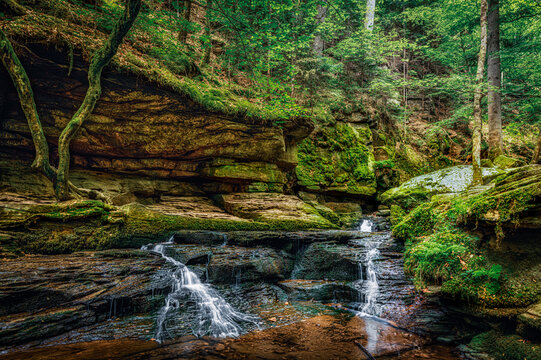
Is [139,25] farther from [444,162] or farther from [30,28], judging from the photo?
[444,162]

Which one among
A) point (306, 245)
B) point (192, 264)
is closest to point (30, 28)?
point (192, 264)

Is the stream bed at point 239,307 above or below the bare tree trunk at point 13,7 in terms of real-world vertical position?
below

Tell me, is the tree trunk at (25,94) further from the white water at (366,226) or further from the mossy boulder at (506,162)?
the mossy boulder at (506,162)

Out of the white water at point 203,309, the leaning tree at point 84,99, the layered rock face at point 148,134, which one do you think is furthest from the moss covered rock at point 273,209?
→ the leaning tree at point 84,99

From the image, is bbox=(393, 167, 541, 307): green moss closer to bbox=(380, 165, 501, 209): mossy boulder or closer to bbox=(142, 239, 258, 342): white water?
bbox=(142, 239, 258, 342): white water

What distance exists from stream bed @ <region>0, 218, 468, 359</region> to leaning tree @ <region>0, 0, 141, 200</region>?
270cm

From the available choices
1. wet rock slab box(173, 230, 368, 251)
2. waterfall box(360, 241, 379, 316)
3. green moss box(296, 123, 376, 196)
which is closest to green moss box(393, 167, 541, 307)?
waterfall box(360, 241, 379, 316)

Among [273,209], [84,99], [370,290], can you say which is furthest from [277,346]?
[84,99]

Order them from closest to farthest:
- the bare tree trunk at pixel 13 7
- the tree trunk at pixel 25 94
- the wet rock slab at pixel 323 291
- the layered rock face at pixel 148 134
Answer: the wet rock slab at pixel 323 291 < the tree trunk at pixel 25 94 < the bare tree trunk at pixel 13 7 < the layered rock face at pixel 148 134

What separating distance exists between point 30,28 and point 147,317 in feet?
24.7

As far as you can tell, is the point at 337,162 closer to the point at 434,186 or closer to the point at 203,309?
the point at 434,186

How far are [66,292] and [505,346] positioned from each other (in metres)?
7.11

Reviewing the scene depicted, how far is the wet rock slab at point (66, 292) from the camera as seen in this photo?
154 inches

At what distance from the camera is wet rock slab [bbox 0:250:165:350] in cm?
392
